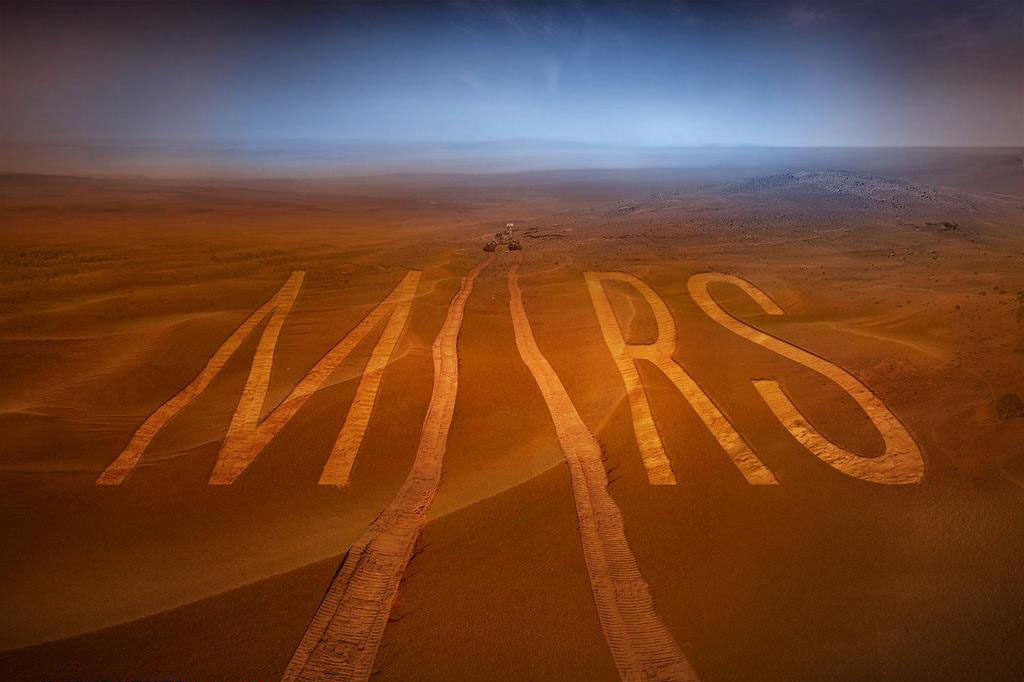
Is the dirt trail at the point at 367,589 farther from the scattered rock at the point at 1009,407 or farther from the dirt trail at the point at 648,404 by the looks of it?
the scattered rock at the point at 1009,407

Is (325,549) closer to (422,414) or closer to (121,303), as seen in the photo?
(422,414)

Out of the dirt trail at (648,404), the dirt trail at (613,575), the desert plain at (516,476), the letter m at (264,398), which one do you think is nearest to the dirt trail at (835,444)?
the desert plain at (516,476)

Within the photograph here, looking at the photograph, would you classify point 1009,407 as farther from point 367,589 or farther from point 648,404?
point 367,589

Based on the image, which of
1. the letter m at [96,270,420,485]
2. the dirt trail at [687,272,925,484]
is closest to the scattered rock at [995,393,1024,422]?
the dirt trail at [687,272,925,484]

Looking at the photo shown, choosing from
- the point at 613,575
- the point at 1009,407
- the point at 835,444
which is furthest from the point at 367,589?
the point at 1009,407

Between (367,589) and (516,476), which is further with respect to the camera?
(516,476)

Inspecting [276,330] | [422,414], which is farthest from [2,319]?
[422,414]

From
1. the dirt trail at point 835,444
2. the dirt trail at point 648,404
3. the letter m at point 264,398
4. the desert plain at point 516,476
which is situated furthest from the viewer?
the letter m at point 264,398

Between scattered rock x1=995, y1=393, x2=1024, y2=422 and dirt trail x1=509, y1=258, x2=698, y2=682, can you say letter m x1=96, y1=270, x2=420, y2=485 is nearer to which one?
dirt trail x1=509, y1=258, x2=698, y2=682
